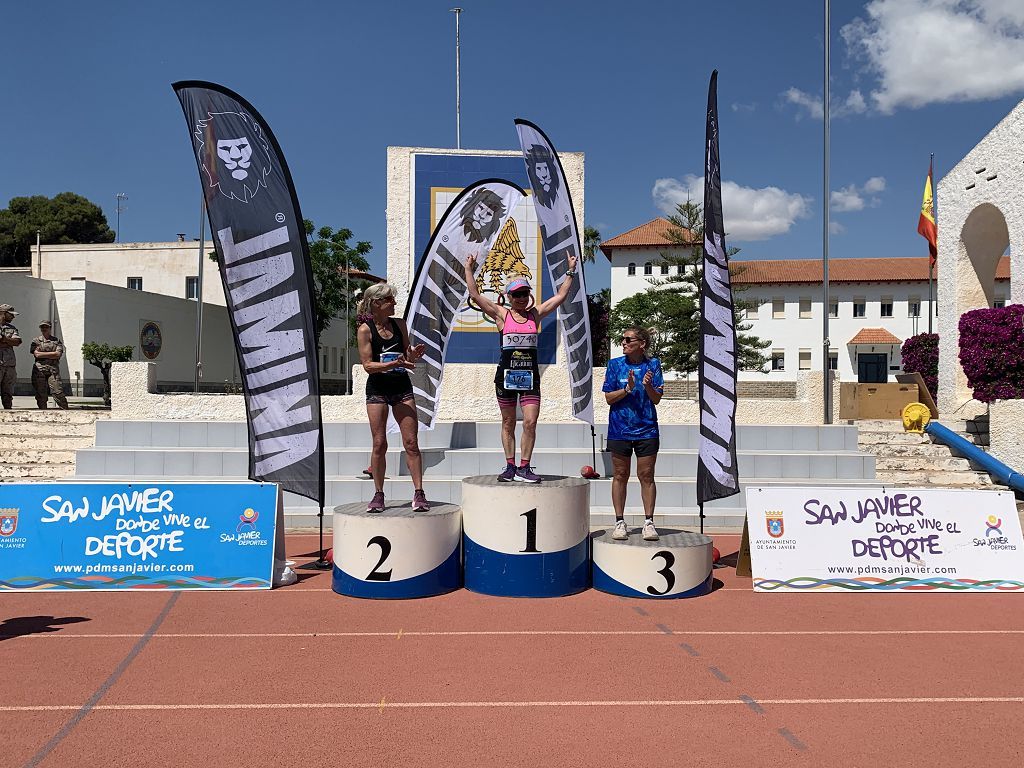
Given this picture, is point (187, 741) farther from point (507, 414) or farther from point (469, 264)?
point (469, 264)

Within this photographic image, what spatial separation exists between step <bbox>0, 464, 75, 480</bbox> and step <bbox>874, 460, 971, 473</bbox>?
38.2 feet

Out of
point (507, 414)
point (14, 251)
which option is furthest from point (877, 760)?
point (14, 251)

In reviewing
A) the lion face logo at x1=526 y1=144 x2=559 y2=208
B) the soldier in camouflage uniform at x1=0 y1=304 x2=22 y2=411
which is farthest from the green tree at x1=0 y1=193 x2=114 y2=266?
the lion face logo at x1=526 y1=144 x2=559 y2=208

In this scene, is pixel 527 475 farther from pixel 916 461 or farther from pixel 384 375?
Answer: pixel 916 461

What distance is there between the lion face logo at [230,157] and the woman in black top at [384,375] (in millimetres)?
1466

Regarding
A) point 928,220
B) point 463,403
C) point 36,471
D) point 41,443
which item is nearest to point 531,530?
point 463,403

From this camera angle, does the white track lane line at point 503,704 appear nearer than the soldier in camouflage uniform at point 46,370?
Yes

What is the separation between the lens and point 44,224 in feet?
189

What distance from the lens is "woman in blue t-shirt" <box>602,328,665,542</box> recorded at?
21.8 ft

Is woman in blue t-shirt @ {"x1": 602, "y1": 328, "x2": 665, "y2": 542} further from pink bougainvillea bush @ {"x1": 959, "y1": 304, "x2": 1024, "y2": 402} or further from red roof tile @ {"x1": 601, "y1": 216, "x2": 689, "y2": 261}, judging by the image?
red roof tile @ {"x1": 601, "y1": 216, "x2": 689, "y2": 261}

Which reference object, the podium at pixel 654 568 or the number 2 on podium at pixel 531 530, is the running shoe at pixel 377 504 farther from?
the podium at pixel 654 568

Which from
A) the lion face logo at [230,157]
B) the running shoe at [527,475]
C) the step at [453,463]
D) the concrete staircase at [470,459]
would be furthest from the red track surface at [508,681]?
the step at [453,463]

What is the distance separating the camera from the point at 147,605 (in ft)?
19.7

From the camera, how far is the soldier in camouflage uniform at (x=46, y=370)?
43.4 feet
